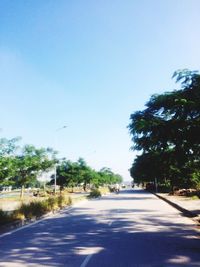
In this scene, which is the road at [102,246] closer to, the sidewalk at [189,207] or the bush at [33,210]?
the bush at [33,210]

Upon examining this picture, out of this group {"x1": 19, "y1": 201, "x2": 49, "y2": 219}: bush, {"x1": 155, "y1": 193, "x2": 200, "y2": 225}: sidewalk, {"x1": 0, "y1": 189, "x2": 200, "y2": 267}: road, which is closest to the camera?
{"x1": 0, "y1": 189, "x2": 200, "y2": 267}: road

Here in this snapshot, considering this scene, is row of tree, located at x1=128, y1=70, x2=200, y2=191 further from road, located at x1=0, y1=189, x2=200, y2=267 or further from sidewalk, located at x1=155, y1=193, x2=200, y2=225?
sidewalk, located at x1=155, y1=193, x2=200, y2=225

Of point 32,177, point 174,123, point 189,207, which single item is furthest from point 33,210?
point 32,177

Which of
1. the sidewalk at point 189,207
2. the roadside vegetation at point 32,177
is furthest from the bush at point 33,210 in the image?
the sidewalk at point 189,207

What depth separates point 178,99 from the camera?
13.6m

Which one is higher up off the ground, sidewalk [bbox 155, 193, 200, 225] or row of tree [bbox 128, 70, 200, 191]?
row of tree [bbox 128, 70, 200, 191]

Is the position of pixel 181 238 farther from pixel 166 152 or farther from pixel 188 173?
pixel 188 173

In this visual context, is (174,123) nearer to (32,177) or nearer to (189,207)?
(189,207)

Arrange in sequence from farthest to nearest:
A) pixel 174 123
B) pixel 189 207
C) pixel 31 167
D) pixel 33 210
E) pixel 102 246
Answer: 1. pixel 31 167
2. pixel 189 207
3. pixel 33 210
4. pixel 174 123
5. pixel 102 246

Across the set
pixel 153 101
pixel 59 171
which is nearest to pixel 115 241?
pixel 153 101

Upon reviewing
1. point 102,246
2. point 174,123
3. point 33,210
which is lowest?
point 102,246

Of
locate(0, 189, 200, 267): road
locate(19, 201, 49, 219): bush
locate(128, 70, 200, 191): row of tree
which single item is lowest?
locate(0, 189, 200, 267): road

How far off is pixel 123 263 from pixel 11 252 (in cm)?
348

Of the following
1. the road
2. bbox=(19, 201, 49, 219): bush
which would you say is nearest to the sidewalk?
the road
